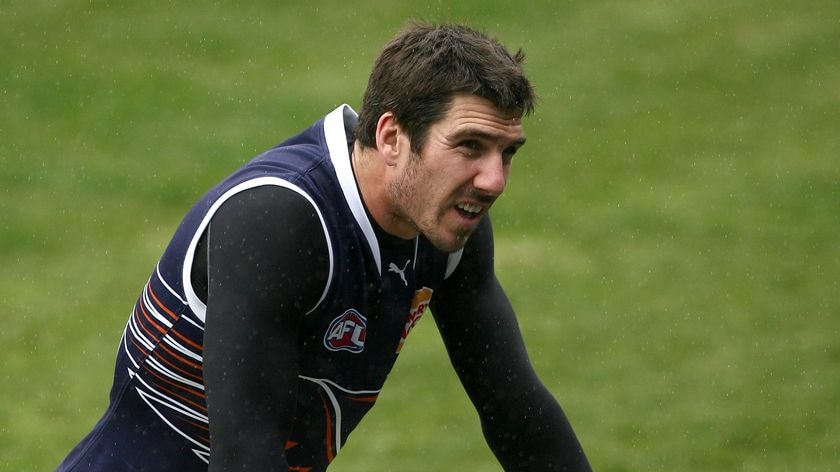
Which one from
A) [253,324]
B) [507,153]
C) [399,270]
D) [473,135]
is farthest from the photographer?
[399,270]

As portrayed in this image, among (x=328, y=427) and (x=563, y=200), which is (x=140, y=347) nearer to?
(x=328, y=427)

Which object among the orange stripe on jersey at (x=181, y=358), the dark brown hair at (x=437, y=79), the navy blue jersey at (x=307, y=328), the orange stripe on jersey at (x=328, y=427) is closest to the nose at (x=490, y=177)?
the dark brown hair at (x=437, y=79)

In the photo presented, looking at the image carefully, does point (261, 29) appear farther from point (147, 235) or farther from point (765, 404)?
point (765, 404)

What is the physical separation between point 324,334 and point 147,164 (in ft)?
18.3

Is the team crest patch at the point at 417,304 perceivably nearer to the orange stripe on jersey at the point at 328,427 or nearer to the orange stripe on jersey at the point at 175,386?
the orange stripe on jersey at the point at 328,427

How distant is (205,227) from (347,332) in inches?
16.0

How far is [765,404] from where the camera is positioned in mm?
6883

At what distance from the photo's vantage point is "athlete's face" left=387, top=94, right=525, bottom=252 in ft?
10.3

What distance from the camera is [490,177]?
3.15 meters

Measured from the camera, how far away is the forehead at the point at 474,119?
3133 mm

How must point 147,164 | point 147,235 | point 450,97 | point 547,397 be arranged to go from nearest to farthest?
point 450,97
point 547,397
point 147,235
point 147,164

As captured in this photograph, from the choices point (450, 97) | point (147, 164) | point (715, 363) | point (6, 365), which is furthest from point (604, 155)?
point (450, 97)

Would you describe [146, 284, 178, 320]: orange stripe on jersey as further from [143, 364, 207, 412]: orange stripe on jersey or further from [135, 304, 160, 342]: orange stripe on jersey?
[143, 364, 207, 412]: orange stripe on jersey

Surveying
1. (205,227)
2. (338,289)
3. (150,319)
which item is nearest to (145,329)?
(150,319)
